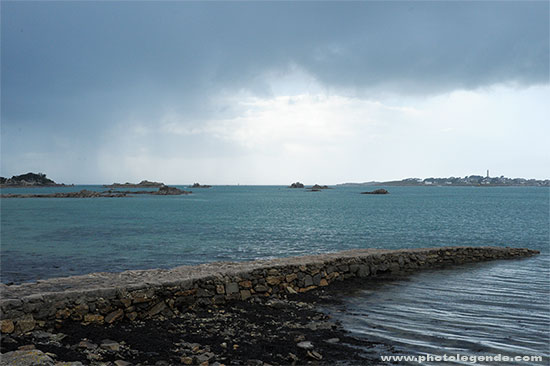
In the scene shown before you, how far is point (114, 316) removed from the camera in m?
8.83

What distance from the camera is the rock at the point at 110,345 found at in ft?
23.0

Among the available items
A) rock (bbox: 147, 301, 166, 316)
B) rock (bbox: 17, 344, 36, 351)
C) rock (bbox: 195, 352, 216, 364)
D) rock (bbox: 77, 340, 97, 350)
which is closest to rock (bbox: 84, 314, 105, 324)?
rock (bbox: 147, 301, 166, 316)

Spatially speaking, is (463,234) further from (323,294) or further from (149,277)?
(149,277)

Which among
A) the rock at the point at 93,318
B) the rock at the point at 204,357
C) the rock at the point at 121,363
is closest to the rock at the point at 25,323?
the rock at the point at 93,318

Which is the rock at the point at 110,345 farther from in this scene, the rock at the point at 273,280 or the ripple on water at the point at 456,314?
the rock at the point at 273,280

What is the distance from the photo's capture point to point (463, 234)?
108ft

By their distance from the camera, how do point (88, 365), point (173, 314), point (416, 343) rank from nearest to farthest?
point (88, 365) → point (416, 343) → point (173, 314)

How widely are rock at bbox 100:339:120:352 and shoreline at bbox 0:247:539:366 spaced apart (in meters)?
0.04

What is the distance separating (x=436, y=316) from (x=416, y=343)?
2.28 metres

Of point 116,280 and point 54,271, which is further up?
point 116,280

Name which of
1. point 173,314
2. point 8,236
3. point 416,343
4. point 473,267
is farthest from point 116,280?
point 8,236

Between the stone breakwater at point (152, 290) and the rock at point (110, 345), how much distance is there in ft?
4.85

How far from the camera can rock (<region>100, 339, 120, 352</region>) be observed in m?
7.02

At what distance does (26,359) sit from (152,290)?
395 centimetres
